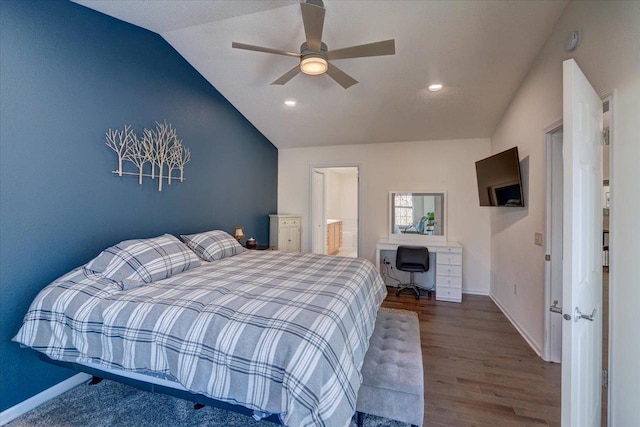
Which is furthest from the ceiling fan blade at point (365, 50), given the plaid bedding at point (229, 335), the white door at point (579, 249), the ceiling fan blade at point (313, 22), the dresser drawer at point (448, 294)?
the dresser drawer at point (448, 294)

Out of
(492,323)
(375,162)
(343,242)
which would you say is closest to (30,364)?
(492,323)

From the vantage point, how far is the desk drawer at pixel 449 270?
415 cm

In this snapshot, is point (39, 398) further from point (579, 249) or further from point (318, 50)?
point (579, 249)

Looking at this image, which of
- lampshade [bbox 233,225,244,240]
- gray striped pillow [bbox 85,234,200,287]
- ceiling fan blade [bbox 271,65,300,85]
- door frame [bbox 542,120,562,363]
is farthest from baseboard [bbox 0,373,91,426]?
door frame [bbox 542,120,562,363]

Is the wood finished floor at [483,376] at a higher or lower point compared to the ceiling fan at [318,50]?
lower

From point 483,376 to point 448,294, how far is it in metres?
1.97

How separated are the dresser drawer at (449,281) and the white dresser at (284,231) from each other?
2.48m

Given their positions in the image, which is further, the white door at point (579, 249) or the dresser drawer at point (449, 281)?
the dresser drawer at point (449, 281)

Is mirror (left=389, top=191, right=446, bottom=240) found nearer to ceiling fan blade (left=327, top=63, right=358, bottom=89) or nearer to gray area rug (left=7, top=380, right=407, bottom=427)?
ceiling fan blade (left=327, top=63, right=358, bottom=89)

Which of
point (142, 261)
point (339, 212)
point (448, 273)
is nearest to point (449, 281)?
point (448, 273)

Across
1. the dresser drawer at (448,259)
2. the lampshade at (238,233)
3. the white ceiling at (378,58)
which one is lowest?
the dresser drawer at (448,259)

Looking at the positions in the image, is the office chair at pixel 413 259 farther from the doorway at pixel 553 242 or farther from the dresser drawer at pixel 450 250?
the doorway at pixel 553 242

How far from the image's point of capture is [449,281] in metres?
4.18

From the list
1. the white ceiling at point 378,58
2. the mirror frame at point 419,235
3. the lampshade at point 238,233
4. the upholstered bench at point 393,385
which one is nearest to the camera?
the upholstered bench at point 393,385
